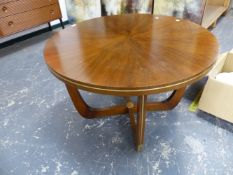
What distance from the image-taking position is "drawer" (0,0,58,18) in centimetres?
230

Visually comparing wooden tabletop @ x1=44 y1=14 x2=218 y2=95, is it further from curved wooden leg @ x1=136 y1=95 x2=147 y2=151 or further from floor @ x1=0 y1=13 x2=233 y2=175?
floor @ x1=0 y1=13 x2=233 y2=175

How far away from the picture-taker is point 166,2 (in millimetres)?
2217

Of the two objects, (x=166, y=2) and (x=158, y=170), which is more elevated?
(x=166, y=2)

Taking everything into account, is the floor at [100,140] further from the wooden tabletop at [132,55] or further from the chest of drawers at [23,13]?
the chest of drawers at [23,13]

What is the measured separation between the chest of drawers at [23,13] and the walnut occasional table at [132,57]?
1408 mm

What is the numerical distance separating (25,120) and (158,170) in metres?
1.07

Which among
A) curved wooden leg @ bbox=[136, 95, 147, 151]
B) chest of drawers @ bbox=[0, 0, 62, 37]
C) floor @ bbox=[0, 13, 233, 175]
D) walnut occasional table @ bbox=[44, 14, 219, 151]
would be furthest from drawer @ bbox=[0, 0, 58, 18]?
curved wooden leg @ bbox=[136, 95, 147, 151]

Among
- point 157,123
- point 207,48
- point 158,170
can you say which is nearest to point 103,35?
point 207,48

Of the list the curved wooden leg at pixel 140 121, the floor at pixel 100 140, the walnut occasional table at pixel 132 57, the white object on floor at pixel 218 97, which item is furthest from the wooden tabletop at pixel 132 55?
the floor at pixel 100 140

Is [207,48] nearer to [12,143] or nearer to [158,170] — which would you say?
[158,170]

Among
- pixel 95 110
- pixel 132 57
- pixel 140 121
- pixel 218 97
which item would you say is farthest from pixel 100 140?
pixel 218 97

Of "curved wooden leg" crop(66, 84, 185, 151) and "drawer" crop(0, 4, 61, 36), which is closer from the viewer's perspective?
"curved wooden leg" crop(66, 84, 185, 151)

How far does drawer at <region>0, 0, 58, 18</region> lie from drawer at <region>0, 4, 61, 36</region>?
0.15 ft

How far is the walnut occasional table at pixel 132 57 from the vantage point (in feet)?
2.74
